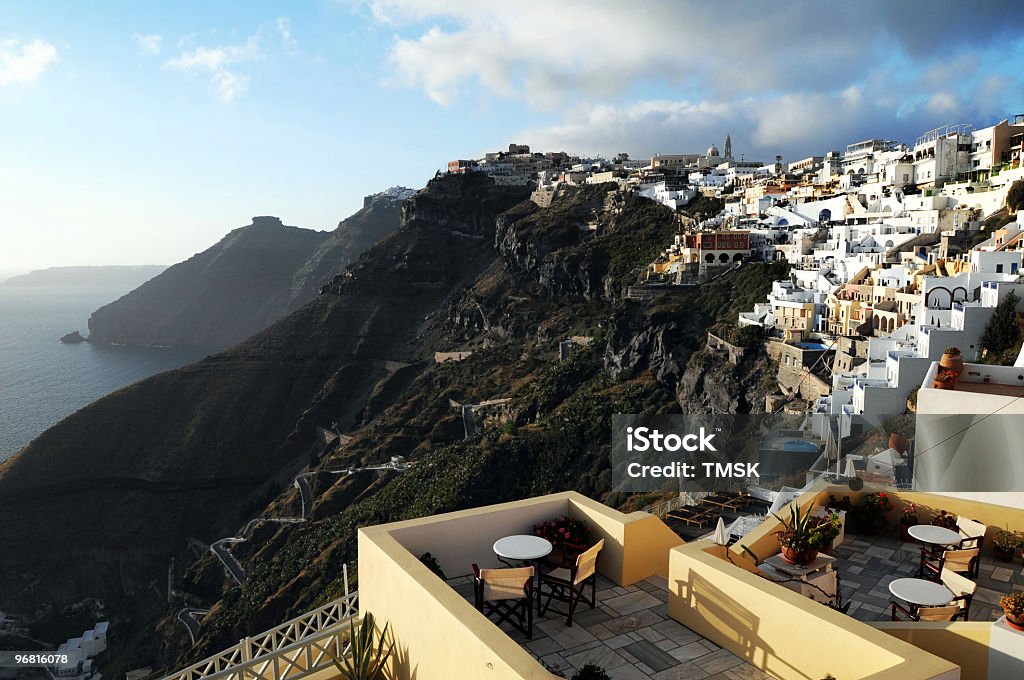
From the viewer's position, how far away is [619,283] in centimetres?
5328

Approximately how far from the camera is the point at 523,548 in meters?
4.52

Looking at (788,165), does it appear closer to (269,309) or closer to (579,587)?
(579,587)

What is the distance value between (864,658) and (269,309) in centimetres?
15607

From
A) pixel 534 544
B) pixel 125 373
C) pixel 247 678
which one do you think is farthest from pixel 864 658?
pixel 125 373

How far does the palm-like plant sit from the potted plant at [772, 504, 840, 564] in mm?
2854

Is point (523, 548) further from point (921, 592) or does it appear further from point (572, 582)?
point (921, 592)

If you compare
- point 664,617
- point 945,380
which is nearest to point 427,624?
point 664,617

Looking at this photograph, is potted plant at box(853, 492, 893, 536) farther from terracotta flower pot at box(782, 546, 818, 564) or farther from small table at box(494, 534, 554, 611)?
small table at box(494, 534, 554, 611)

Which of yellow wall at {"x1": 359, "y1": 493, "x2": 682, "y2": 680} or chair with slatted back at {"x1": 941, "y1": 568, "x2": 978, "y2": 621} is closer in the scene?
yellow wall at {"x1": 359, "y1": 493, "x2": 682, "y2": 680}

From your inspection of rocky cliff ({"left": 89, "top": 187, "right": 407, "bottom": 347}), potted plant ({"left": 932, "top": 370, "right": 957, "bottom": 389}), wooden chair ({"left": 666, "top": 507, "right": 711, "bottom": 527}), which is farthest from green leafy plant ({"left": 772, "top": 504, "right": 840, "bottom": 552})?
rocky cliff ({"left": 89, "top": 187, "right": 407, "bottom": 347})

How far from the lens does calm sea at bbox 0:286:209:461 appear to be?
8912 centimetres

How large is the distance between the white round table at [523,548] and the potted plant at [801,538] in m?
1.73

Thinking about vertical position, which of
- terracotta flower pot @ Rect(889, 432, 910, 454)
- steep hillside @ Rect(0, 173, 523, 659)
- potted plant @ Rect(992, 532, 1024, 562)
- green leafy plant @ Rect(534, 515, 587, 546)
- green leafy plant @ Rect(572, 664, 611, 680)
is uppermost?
green leafy plant @ Rect(534, 515, 587, 546)

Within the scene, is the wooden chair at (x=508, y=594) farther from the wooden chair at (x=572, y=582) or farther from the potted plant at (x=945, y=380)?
the potted plant at (x=945, y=380)
